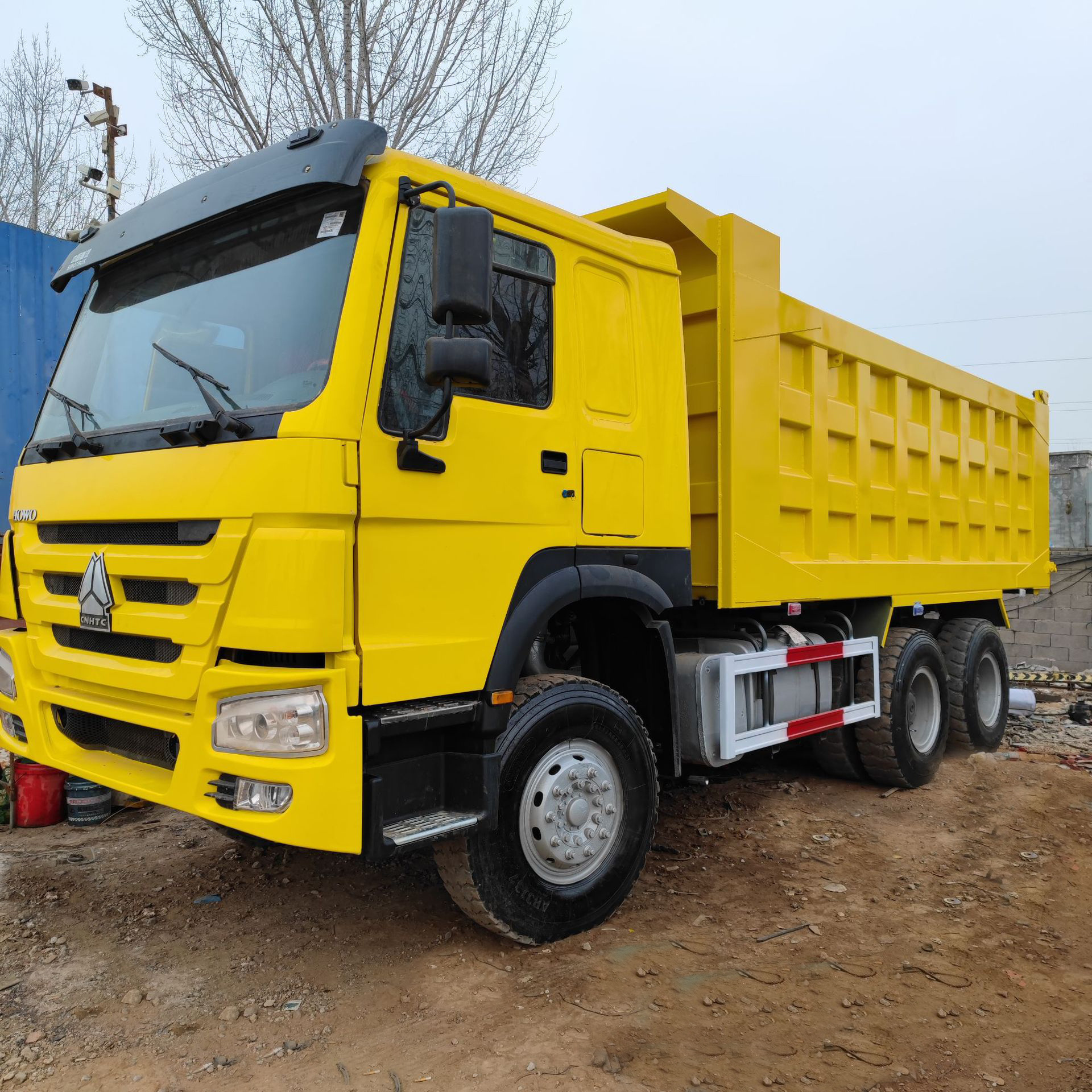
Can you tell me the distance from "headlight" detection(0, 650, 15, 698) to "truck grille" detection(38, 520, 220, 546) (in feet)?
1.79

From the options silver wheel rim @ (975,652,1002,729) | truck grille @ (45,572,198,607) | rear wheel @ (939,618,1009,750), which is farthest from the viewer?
silver wheel rim @ (975,652,1002,729)

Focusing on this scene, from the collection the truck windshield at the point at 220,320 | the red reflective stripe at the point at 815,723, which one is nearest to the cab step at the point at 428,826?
the truck windshield at the point at 220,320

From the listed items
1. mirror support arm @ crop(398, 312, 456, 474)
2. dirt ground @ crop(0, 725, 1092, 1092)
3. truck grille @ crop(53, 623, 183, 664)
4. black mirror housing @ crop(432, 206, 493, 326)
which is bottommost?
dirt ground @ crop(0, 725, 1092, 1092)

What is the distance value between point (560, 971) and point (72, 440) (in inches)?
102

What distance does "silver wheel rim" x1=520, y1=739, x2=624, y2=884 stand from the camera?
337cm

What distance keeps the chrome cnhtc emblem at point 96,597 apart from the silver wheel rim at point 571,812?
1560 millimetres

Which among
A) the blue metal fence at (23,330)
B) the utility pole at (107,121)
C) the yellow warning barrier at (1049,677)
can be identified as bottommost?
the yellow warning barrier at (1049,677)

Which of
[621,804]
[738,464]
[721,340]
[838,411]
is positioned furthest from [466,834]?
[838,411]

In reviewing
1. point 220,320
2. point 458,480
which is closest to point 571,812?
point 458,480

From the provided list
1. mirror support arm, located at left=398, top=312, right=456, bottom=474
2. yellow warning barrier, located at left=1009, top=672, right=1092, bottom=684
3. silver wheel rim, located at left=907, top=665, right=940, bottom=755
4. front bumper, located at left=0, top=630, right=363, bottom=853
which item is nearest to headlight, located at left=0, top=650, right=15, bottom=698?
front bumper, located at left=0, top=630, right=363, bottom=853

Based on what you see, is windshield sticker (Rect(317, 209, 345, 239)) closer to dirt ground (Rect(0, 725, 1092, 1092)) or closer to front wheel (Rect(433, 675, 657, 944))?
front wheel (Rect(433, 675, 657, 944))

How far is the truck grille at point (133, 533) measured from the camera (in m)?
2.87

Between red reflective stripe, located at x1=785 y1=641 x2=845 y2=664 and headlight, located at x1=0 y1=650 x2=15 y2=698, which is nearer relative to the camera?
headlight, located at x1=0 y1=650 x2=15 y2=698

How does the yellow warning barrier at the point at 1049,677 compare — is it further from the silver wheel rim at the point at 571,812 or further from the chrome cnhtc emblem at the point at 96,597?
the chrome cnhtc emblem at the point at 96,597
